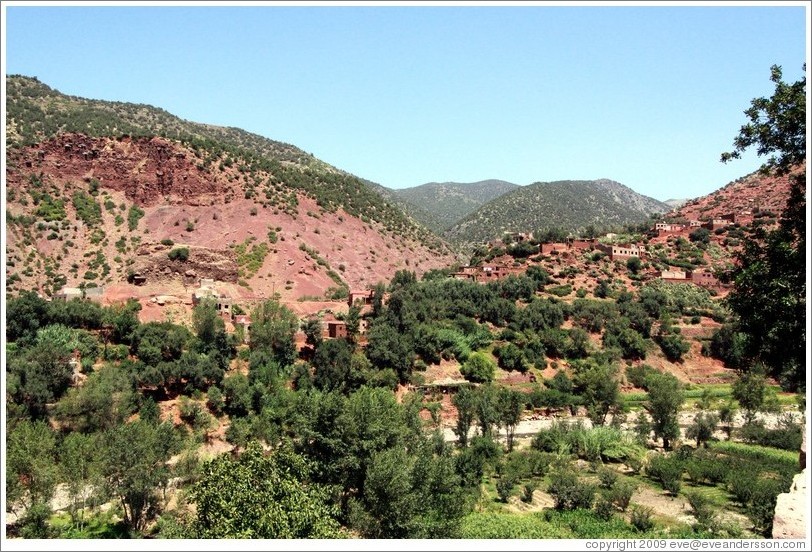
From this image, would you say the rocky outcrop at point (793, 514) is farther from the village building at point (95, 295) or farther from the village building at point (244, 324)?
the village building at point (95, 295)

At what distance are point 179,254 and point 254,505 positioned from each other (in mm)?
41800

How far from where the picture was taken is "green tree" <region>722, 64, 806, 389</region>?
9.93 metres

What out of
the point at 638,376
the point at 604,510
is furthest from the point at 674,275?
the point at 604,510

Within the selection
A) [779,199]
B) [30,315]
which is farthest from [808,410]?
[779,199]

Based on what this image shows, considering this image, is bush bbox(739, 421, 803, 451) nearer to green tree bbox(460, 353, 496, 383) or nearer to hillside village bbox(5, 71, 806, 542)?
hillside village bbox(5, 71, 806, 542)

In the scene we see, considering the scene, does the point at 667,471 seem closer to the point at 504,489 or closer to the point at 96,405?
the point at 504,489

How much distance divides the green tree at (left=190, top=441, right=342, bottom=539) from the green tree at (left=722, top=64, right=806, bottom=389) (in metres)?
9.78

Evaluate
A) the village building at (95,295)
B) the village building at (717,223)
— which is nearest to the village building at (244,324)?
the village building at (95,295)

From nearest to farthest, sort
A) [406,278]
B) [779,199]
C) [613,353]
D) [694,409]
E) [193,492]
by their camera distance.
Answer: [193,492] → [694,409] → [613,353] → [406,278] → [779,199]

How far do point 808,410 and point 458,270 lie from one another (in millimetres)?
56369

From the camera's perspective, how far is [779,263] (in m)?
10.3

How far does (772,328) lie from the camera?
10.1 m

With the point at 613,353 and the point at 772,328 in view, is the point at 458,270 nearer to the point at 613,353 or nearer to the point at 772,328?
the point at 613,353

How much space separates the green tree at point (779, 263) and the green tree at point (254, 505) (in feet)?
32.1
